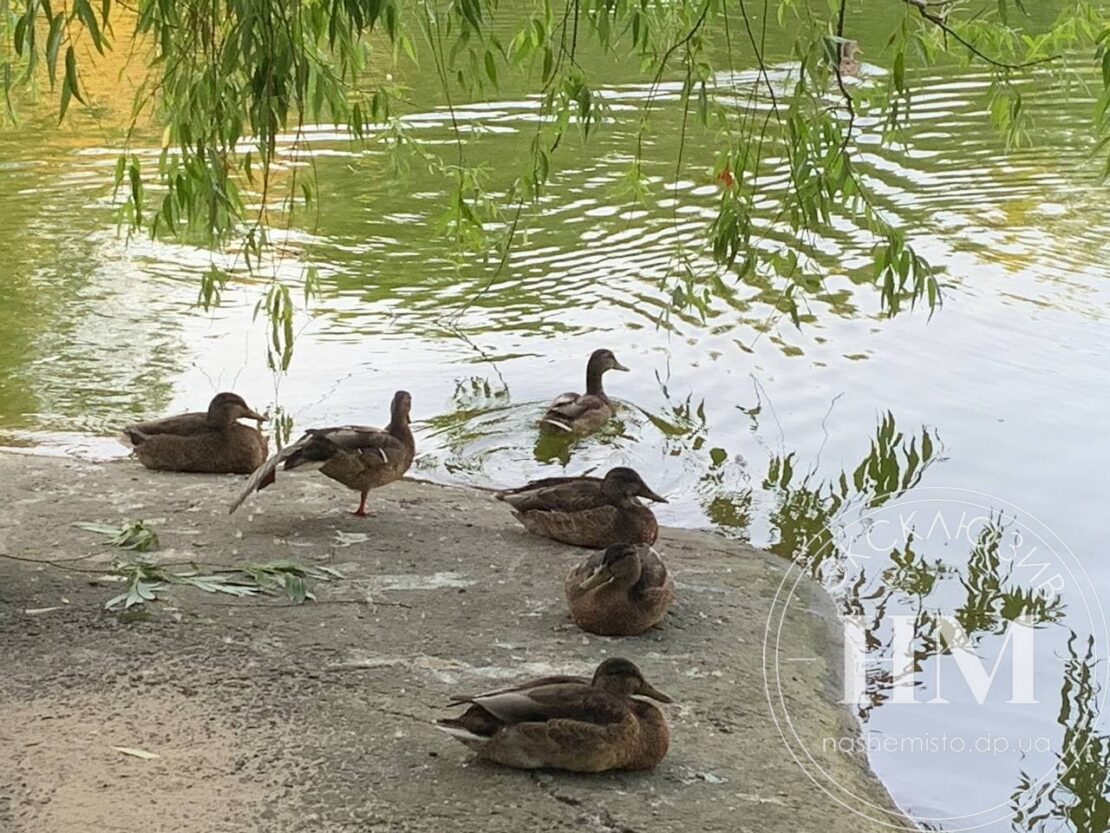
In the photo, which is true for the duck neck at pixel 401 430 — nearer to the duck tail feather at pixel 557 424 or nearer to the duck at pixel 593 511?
the duck at pixel 593 511

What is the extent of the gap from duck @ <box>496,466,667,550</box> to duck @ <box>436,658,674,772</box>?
2.28m

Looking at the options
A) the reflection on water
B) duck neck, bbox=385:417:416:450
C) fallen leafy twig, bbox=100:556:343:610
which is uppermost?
duck neck, bbox=385:417:416:450

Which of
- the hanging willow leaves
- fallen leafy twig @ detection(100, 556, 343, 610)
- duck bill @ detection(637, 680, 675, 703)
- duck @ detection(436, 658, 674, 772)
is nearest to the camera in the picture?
the hanging willow leaves

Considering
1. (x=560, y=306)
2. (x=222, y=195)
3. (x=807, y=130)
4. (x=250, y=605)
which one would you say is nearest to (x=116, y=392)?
(x=560, y=306)

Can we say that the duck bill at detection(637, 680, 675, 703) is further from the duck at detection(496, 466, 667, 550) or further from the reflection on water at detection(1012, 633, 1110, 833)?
the duck at detection(496, 466, 667, 550)

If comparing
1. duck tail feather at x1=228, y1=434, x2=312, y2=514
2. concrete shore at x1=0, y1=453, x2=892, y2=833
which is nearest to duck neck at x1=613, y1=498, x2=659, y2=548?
concrete shore at x1=0, y1=453, x2=892, y2=833

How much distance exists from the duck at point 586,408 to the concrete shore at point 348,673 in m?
1.48

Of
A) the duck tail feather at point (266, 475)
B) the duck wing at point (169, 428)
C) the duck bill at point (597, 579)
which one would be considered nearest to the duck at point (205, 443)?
the duck wing at point (169, 428)

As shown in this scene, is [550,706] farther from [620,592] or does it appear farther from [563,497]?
[563,497]

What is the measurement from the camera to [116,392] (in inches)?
386

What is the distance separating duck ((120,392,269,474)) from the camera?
8.20 metres

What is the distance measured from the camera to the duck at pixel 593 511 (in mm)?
7098

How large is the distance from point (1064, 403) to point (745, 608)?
3.69 m

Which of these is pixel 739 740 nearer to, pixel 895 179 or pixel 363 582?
pixel 363 582
